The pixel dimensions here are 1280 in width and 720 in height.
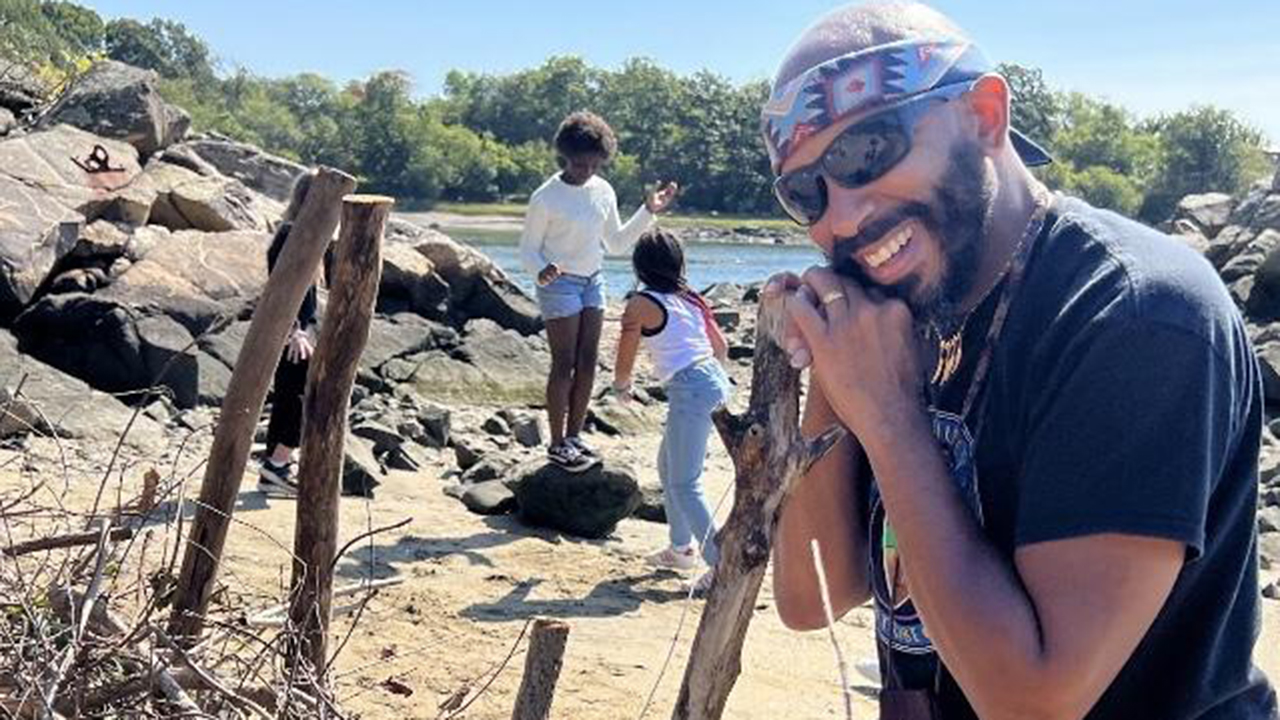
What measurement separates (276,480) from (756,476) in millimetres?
6775

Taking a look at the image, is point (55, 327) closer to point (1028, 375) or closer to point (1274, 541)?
point (1274, 541)

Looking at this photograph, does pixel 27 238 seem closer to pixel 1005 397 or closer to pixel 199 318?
pixel 199 318

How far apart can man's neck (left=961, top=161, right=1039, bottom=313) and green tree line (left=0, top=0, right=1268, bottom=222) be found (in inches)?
2664

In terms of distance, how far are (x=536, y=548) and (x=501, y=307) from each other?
30.1ft

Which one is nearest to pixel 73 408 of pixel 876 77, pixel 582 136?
pixel 582 136

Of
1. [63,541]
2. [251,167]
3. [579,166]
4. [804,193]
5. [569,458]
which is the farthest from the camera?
[251,167]

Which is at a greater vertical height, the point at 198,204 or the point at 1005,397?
the point at 1005,397

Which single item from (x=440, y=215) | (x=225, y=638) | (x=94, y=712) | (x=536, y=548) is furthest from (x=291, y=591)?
(x=440, y=215)

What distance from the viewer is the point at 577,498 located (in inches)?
345

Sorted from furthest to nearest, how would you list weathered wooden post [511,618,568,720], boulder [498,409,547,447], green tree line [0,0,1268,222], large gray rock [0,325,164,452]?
green tree line [0,0,1268,222] < boulder [498,409,547,447] < large gray rock [0,325,164,452] < weathered wooden post [511,618,568,720]

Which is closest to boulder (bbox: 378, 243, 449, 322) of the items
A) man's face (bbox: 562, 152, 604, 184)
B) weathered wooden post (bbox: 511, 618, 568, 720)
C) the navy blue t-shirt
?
man's face (bbox: 562, 152, 604, 184)

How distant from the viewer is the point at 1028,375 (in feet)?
6.39

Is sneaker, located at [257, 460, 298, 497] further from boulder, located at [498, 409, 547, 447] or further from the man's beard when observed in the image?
the man's beard

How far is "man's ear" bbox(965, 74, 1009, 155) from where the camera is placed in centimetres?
214
